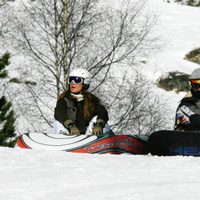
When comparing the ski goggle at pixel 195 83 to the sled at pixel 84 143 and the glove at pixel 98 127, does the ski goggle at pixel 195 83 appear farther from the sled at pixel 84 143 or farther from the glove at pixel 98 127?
the glove at pixel 98 127

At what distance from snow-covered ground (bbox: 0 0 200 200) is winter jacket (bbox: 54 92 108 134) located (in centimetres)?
185

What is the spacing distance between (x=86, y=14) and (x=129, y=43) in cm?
150

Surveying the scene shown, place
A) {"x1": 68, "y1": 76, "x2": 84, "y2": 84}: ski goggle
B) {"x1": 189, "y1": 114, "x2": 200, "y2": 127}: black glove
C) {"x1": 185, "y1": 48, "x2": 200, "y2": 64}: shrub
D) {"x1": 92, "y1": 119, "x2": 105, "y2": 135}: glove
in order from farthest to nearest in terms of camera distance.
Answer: {"x1": 185, "y1": 48, "x2": 200, "y2": 64}: shrub
{"x1": 68, "y1": 76, "x2": 84, "y2": 84}: ski goggle
{"x1": 92, "y1": 119, "x2": 105, "y2": 135}: glove
{"x1": 189, "y1": 114, "x2": 200, "y2": 127}: black glove

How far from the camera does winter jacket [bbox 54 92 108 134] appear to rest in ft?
29.2

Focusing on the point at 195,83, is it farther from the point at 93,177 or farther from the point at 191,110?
the point at 93,177

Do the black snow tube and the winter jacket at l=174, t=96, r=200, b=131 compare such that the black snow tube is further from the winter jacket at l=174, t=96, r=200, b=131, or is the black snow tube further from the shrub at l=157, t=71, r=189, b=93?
the shrub at l=157, t=71, r=189, b=93

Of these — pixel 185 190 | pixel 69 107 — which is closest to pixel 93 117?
pixel 69 107

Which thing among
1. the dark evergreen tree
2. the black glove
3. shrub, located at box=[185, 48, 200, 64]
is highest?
shrub, located at box=[185, 48, 200, 64]

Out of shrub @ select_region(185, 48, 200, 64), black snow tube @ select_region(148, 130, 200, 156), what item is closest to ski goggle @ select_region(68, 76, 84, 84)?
black snow tube @ select_region(148, 130, 200, 156)

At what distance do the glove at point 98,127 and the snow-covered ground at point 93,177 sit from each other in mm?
1706

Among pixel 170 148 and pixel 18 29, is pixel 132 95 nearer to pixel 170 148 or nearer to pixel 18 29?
pixel 18 29

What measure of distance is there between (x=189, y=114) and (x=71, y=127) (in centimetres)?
168

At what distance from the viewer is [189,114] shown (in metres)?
8.02

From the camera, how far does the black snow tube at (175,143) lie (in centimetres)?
768
